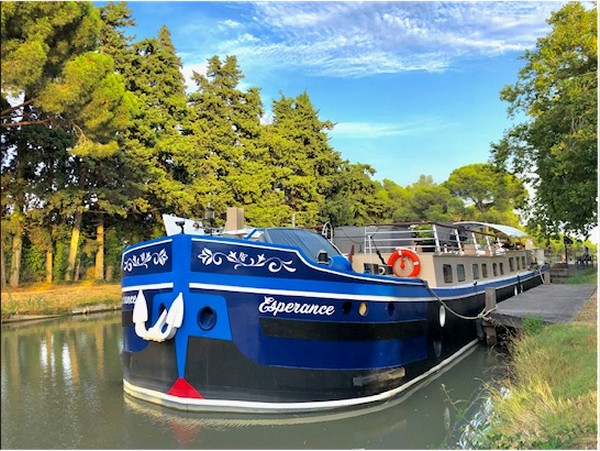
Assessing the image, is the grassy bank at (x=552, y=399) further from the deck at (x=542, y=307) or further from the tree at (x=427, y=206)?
the tree at (x=427, y=206)

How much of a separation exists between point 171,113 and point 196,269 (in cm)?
2420

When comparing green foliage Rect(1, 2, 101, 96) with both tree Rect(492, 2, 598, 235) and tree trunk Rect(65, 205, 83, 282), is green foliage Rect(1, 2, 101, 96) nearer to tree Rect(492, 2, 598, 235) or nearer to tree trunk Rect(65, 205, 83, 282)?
tree trunk Rect(65, 205, 83, 282)

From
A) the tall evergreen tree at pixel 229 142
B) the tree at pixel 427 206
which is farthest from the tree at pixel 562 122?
the tree at pixel 427 206

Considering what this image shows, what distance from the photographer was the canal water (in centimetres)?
725

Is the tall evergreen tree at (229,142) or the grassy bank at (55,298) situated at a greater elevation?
the tall evergreen tree at (229,142)

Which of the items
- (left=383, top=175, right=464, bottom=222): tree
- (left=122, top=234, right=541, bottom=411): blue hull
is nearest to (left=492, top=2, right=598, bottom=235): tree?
(left=122, top=234, right=541, bottom=411): blue hull

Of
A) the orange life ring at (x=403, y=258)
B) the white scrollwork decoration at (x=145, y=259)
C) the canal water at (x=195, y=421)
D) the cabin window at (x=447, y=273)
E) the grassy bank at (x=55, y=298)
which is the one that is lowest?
the canal water at (x=195, y=421)

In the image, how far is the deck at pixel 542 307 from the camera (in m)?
11.6

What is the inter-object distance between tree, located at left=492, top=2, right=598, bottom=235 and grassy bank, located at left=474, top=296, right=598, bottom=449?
7635 mm

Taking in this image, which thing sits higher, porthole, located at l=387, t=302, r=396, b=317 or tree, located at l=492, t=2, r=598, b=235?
tree, located at l=492, t=2, r=598, b=235

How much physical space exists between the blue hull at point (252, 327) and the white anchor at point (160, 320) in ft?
0.05

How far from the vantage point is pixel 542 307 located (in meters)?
13.6

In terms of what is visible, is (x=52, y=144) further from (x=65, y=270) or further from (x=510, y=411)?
(x=510, y=411)

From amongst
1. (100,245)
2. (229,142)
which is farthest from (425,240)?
(229,142)
